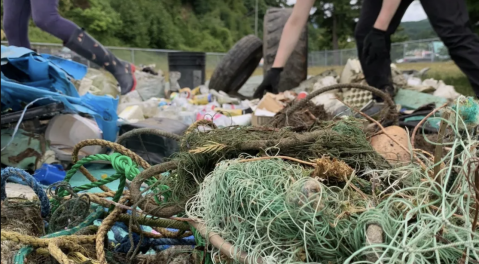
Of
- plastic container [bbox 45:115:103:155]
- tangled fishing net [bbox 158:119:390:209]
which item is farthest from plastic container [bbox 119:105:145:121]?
tangled fishing net [bbox 158:119:390:209]

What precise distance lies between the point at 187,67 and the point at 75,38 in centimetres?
310

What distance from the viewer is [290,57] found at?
5.00 meters

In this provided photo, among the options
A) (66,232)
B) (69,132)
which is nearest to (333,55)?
(69,132)

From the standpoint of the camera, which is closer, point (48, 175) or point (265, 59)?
point (48, 175)

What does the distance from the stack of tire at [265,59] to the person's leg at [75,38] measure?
6.13 ft

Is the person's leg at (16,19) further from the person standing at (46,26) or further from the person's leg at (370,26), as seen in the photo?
the person's leg at (370,26)

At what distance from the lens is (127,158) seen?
1.28m

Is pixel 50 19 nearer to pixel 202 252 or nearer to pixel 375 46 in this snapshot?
pixel 375 46

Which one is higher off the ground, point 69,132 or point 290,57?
point 290,57

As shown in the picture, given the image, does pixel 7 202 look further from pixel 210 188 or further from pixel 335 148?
pixel 335 148

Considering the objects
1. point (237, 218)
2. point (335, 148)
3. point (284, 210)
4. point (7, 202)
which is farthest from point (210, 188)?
point (7, 202)

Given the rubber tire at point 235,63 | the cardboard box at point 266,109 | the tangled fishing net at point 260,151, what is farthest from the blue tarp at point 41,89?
the rubber tire at point 235,63

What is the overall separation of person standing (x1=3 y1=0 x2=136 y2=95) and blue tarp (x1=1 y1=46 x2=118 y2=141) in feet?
2.24

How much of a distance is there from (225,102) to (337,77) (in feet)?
4.06
